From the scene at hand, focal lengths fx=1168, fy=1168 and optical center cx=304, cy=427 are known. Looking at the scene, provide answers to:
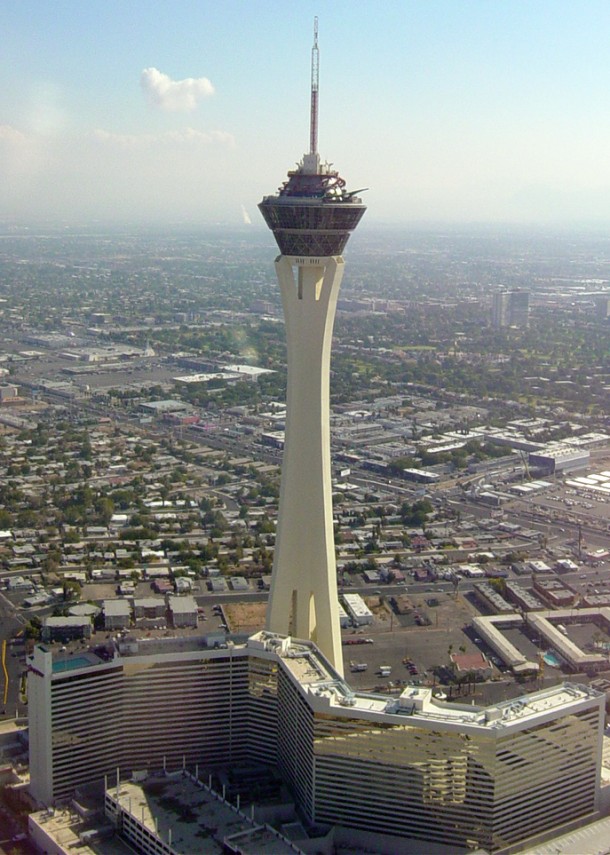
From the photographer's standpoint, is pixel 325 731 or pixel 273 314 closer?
pixel 325 731

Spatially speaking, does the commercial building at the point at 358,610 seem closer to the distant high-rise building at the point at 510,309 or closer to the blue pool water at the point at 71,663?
the blue pool water at the point at 71,663

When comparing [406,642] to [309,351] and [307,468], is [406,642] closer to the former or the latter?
[307,468]

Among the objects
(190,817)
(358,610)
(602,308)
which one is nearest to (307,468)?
(190,817)

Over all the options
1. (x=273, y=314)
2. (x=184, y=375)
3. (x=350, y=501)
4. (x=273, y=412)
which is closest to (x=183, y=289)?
(x=273, y=314)

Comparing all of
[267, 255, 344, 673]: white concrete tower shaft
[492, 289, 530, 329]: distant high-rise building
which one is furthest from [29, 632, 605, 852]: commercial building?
[492, 289, 530, 329]: distant high-rise building

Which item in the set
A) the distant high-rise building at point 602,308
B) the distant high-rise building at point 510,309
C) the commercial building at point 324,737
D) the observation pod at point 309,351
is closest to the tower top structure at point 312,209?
Result: the observation pod at point 309,351

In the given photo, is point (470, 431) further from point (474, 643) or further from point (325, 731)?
point (325, 731)

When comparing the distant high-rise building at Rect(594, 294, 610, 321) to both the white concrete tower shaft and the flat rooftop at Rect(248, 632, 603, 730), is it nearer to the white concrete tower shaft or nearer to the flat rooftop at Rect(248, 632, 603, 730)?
the white concrete tower shaft
